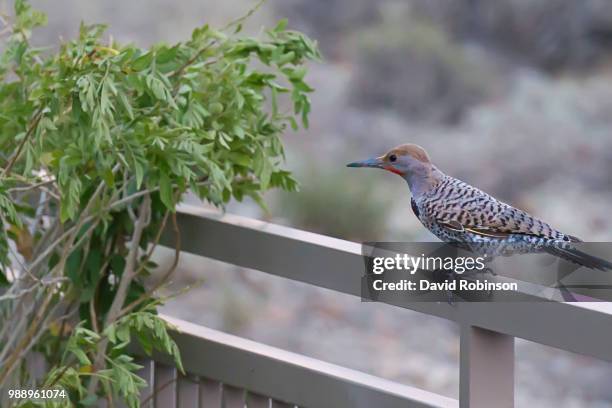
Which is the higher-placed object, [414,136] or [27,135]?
[414,136]

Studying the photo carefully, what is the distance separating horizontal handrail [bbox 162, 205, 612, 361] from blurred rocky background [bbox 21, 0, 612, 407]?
3.81 m

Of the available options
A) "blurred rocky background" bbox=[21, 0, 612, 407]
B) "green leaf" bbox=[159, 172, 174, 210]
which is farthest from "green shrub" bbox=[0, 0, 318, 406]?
"blurred rocky background" bbox=[21, 0, 612, 407]

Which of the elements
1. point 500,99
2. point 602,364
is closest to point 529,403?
point 602,364

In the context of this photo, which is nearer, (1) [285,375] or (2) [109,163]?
(2) [109,163]

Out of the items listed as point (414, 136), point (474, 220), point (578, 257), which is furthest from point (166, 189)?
point (414, 136)

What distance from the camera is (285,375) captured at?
210cm

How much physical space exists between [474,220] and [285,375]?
0.51m

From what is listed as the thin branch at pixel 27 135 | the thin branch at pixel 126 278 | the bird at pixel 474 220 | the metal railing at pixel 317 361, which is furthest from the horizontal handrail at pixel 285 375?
the thin branch at pixel 27 135

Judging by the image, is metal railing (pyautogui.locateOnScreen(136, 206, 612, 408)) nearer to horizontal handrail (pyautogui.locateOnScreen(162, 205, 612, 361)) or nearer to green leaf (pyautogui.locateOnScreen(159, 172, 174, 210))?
horizontal handrail (pyautogui.locateOnScreen(162, 205, 612, 361))

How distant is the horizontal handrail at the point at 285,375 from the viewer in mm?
1943

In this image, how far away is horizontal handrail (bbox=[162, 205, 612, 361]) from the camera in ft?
5.49

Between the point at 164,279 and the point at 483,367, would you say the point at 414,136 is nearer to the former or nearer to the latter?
the point at 164,279

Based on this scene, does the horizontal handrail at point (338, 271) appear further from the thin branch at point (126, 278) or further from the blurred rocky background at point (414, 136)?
the blurred rocky background at point (414, 136)

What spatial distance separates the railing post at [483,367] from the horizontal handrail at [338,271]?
0.03 metres
